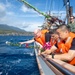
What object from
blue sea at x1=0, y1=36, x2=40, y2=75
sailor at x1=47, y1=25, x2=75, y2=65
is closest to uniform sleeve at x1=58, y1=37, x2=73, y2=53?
sailor at x1=47, y1=25, x2=75, y2=65

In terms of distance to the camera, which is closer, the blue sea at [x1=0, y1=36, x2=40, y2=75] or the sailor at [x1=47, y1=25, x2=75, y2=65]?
the sailor at [x1=47, y1=25, x2=75, y2=65]

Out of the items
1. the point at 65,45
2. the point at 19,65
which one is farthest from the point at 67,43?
the point at 19,65

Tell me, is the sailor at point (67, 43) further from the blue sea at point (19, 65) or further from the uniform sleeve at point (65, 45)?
the blue sea at point (19, 65)

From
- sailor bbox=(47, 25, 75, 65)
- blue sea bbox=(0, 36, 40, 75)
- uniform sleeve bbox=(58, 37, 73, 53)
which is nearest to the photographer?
sailor bbox=(47, 25, 75, 65)

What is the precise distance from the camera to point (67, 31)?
6.20 m

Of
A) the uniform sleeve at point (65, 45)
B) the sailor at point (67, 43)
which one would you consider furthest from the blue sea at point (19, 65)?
the sailor at point (67, 43)

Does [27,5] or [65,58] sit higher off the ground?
[27,5]

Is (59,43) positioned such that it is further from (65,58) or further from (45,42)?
(45,42)

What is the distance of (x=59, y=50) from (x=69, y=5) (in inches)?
595

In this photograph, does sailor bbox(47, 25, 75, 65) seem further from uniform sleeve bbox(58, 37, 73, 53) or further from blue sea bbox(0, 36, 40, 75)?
blue sea bbox(0, 36, 40, 75)

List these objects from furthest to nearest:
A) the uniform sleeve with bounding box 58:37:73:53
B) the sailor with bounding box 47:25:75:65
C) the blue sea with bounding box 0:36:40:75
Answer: the blue sea with bounding box 0:36:40:75, the uniform sleeve with bounding box 58:37:73:53, the sailor with bounding box 47:25:75:65

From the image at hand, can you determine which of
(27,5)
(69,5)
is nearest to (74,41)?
(69,5)

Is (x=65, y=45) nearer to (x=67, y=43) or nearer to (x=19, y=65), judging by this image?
(x=67, y=43)

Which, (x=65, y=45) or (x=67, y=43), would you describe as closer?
(x=67, y=43)
